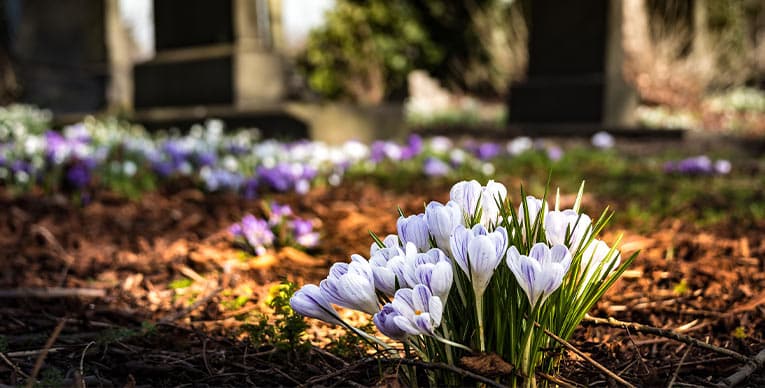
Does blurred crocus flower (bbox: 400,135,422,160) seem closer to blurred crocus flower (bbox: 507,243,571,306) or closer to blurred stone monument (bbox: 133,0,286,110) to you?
blurred stone monument (bbox: 133,0,286,110)

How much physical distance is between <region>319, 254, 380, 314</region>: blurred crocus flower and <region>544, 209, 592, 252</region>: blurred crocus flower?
0.34 m

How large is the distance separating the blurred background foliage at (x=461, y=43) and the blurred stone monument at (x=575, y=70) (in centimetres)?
605

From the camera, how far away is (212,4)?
7.01 m

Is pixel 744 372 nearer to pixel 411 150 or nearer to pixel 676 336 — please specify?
pixel 676 336

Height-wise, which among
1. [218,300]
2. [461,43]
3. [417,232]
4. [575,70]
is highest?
[461,43]

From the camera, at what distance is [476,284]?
1211 millimetres

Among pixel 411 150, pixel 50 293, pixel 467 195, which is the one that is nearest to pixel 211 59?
pixel 411 150

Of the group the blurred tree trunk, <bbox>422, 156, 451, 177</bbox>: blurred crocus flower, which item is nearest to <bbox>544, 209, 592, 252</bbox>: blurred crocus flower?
<bbox>422, 156, 451, 177</bbox>: blurred crocus flower

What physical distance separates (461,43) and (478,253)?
1568 centimetres

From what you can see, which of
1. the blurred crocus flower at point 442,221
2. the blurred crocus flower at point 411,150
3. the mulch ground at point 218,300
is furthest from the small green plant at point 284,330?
the blurred crocus flower at point 411,150

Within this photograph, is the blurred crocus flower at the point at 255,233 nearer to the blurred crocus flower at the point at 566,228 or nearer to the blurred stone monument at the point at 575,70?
the blurred crocus flower at the point at 566,228

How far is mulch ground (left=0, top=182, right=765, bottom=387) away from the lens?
59.2 inches

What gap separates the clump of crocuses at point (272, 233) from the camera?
2.66 metres

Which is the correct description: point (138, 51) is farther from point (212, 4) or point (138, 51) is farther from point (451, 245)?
point (451, 245)
